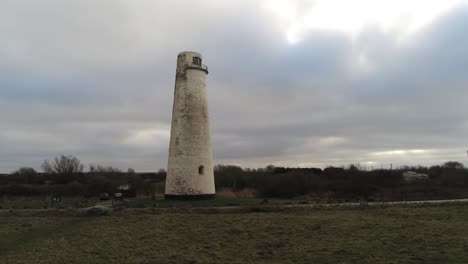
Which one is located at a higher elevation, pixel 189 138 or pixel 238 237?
pixel 189 138

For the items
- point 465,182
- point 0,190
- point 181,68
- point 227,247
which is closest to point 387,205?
point 227,247

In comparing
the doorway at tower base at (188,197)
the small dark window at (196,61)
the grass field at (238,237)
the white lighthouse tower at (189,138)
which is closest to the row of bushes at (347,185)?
the doorway at tower base at (188,197)

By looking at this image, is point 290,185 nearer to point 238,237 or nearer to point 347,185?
point 347,185

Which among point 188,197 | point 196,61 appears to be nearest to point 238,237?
point 188,197

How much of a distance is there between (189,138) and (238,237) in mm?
11997

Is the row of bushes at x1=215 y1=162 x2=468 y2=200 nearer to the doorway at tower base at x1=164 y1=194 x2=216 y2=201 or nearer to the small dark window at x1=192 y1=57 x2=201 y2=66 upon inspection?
the doorway at tower base at x1=164 y1=194 x2=216 y2=201

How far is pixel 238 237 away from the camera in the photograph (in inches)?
559

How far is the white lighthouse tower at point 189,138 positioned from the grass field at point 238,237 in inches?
203

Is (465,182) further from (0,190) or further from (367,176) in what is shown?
(0,190)

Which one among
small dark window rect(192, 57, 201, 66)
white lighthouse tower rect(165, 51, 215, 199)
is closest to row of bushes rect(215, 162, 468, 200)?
white lighthouse tower rect(165, 51, 215, 199)

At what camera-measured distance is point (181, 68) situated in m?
26.1

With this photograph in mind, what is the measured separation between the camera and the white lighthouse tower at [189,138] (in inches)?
994

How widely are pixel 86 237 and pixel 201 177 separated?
11.8 meters

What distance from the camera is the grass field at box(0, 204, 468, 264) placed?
11328mm
